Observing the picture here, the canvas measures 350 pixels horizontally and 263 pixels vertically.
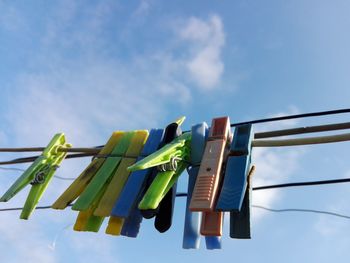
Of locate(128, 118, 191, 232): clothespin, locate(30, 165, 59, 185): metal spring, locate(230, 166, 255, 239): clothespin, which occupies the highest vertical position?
locate(30, 165, 59, 185): metal spring

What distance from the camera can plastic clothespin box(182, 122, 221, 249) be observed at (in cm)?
191

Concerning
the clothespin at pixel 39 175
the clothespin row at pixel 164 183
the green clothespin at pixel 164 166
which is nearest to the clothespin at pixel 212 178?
the clothespin row at pixel 164 183

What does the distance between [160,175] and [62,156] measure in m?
0.93

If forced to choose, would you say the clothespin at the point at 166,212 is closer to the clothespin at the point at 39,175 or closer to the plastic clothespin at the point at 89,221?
the plastic clothespin at the point at 89,221

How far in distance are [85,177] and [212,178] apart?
2.44ft

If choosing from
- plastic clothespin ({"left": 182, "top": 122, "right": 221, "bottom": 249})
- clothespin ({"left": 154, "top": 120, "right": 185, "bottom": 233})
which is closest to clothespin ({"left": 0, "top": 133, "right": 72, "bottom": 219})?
clothespin ({"left": 154, "top": 120, "right": 185, "bottom": 233})

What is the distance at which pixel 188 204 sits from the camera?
2.00m

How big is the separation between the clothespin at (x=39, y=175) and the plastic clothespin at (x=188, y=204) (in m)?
0.84

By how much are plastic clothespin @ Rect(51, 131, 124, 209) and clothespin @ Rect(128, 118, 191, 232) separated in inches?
17.2

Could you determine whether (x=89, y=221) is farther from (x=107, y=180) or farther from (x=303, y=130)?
(x=303, y=130)

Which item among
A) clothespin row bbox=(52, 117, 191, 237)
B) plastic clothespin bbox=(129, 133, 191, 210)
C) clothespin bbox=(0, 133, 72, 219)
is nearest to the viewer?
plastic clothespin bbox=(129, 133, 191, 210)

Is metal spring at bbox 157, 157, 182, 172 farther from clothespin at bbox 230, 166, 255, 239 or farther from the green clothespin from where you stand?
clothespin at bbox 230, 166, 255, 239

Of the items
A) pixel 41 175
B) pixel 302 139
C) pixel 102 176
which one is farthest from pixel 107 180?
pixel 302 139

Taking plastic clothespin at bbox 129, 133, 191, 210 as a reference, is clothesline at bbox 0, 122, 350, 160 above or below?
above
